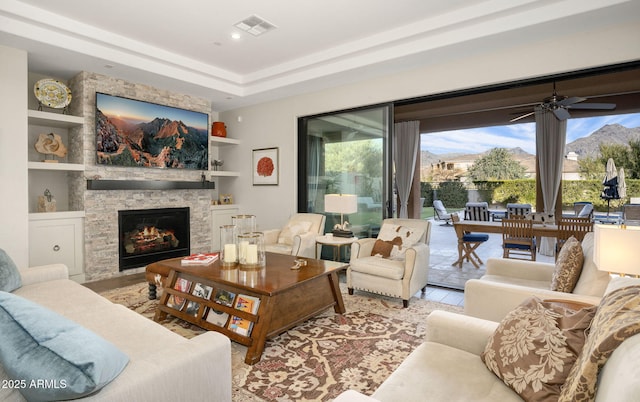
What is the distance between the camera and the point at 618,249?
179cm

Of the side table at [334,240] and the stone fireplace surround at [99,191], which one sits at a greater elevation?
the stone fireplace surround at [99,191]

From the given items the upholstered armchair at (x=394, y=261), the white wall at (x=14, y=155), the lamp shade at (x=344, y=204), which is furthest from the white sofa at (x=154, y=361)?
the lamp shade at (x=344, y=204)

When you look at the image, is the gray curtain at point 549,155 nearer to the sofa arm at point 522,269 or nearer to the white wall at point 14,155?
the sofa arm at point 522,269

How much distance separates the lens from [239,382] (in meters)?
2.21

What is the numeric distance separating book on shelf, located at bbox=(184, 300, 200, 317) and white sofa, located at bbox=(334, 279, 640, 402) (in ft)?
6.69

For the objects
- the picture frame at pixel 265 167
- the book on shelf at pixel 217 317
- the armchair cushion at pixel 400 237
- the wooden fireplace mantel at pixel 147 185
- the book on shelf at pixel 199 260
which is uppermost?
the picture frame at pixel 265 167

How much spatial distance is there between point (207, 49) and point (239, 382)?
4.08 meters

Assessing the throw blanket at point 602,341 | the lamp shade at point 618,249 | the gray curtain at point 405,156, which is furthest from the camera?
the gray curtain at point 405,156

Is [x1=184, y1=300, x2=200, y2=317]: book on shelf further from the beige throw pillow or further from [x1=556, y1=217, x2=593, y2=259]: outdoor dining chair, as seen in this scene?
[x1=556, y1=217, x2=593, y2=259]: outdoor dining chair

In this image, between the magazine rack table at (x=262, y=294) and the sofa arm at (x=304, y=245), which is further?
the sofa arm at (x=304, y=245)

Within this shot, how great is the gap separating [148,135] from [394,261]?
13.5 ft

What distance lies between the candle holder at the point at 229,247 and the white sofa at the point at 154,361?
3.40 ft

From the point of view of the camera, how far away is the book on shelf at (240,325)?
8.43 feet

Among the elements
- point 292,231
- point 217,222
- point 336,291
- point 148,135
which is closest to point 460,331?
point 336,291
